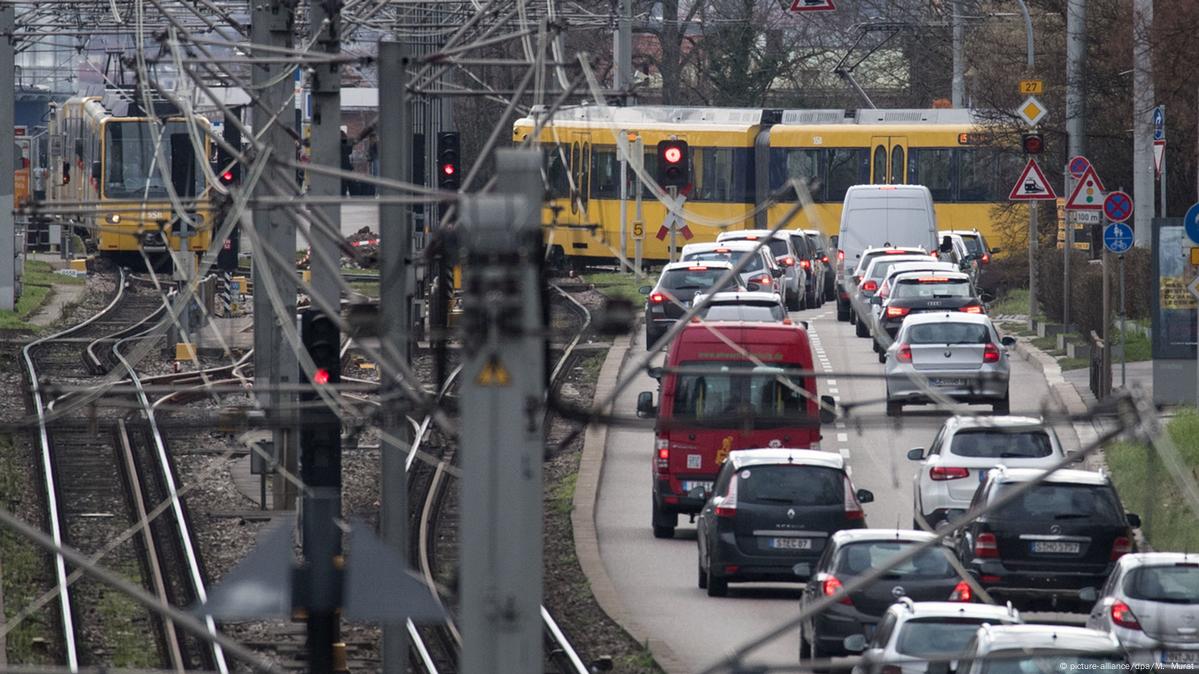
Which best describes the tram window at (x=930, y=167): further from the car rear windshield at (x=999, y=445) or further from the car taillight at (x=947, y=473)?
the car taillight at (x=947, y=473)

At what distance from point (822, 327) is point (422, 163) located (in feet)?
32.4

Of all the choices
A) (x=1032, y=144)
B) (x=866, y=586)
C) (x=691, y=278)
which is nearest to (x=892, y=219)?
(x=1032, y=144)

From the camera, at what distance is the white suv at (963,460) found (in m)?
21.8

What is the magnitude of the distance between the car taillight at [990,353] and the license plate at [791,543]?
30.7 ft

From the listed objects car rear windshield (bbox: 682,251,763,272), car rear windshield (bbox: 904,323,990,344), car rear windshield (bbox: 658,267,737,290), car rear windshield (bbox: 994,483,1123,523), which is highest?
car rear windshield (bbox: 682,251,763,272)

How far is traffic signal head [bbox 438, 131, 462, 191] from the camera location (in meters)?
30.2

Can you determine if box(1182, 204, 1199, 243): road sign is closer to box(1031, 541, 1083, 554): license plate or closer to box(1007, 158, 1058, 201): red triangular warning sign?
box(1031, 541, 1083, 554): license plate

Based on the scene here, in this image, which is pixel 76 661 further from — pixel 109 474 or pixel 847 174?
pixel 847 174

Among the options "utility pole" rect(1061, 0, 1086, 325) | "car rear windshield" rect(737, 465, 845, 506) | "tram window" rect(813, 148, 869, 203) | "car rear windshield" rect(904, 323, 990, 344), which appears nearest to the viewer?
"car rear windshield" rect(737, 465, 845, 506)

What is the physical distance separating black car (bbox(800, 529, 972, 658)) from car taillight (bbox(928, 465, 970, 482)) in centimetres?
452

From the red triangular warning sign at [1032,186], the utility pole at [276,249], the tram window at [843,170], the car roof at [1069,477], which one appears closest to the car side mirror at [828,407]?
the car roof at [1069,477]

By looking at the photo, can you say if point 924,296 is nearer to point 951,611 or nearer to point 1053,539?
point 1053,539

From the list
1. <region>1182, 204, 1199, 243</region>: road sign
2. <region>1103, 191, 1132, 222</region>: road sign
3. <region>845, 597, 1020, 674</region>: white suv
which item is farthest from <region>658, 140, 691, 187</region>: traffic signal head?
<region>845, 597, 1020, 674</region>: white suv

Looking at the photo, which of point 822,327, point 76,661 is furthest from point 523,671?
point 822,327
